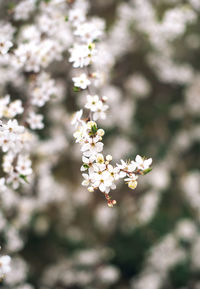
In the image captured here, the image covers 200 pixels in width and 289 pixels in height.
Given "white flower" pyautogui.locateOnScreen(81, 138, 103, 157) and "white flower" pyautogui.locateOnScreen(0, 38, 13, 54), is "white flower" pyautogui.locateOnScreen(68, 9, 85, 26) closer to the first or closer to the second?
"white flower" pyautogui.locateOnScreen(0, 38, 13, 54)

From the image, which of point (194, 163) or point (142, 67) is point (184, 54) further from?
point (194, 163)

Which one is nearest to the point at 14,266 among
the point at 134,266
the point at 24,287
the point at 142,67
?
the point at 24,287

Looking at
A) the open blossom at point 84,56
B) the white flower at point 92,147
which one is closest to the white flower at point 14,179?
the white flower at point 92,147

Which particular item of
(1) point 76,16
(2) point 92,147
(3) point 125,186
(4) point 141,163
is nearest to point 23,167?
(2) point 92,147

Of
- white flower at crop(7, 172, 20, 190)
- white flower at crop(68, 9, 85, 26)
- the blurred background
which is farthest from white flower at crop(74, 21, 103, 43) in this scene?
white flower at crop(7, 172, 20, 190)

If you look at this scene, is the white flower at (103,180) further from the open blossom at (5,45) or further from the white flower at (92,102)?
the open blossom at (5,45)

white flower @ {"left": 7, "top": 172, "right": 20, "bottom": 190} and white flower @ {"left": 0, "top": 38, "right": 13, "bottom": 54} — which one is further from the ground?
white flower @ {"left": 0, "top": 38, "right": 13, "bottom": 54}

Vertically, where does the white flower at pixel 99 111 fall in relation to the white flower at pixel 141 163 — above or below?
above

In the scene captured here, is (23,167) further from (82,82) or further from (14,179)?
(82,82)
